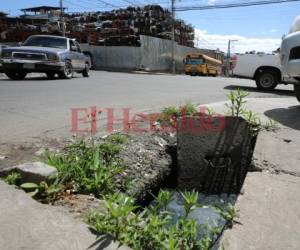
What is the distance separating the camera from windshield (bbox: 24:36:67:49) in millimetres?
15148

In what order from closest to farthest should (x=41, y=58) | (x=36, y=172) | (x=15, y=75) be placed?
(x=36, y=172), (x=41, y=58), (x=15, y=75)

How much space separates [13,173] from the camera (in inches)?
123

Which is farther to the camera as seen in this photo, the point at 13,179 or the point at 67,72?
the point at 67,72

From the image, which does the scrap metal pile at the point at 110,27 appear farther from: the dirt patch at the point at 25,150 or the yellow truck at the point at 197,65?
the dirt patch at the point at 25,150

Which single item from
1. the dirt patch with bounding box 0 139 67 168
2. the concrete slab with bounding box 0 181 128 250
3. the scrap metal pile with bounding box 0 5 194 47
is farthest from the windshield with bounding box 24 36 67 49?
the scrap metal pile with bounding box 0 5 194 47

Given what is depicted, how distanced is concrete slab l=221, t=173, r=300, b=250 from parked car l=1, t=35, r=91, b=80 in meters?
11.6

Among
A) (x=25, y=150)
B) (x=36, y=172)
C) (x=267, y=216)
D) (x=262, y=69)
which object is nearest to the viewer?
(x=267, y=216)

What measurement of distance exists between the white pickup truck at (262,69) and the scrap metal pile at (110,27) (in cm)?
2400

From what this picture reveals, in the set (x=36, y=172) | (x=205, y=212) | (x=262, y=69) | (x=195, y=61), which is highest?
(x=195, y=61)

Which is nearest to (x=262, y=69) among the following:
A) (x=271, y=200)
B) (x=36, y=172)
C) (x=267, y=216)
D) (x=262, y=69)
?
(x=262, y=69)

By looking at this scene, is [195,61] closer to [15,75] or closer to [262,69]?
[262,69]

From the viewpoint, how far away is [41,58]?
45.5 feet

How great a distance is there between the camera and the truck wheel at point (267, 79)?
13750 mm

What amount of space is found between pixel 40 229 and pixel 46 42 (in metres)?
14.0
